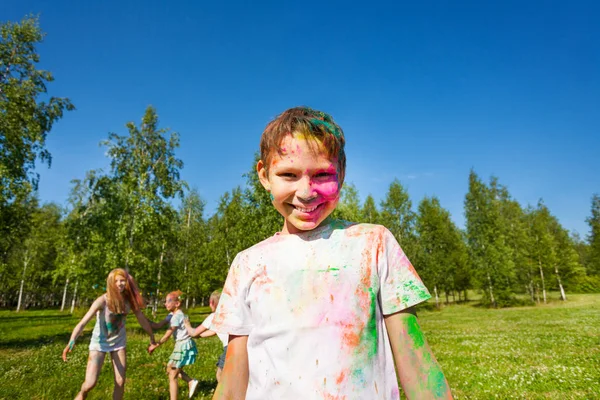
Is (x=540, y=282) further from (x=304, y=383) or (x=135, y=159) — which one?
(x=304, y=383)

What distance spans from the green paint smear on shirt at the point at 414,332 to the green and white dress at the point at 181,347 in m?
8.05

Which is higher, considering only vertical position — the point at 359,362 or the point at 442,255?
the point at 442,255

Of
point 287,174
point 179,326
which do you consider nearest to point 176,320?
point 179,326

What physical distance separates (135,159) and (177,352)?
2061 centimetres

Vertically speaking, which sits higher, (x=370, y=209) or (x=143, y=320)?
(x=370, y=209)

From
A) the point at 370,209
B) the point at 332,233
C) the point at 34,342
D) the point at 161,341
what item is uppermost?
the point at 370,209

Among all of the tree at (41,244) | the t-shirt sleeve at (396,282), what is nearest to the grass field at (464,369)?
the t-shirt sleeve at (396,282)

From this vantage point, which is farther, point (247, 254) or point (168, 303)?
point (168, 303)

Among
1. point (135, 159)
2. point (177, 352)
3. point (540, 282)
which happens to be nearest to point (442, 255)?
point (540, 282)

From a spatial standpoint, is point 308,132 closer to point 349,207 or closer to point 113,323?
point 113,323

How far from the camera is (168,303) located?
841cm

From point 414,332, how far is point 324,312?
365 millimetres

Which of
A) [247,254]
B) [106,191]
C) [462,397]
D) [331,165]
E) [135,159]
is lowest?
[462,397]

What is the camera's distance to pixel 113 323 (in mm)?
7223
